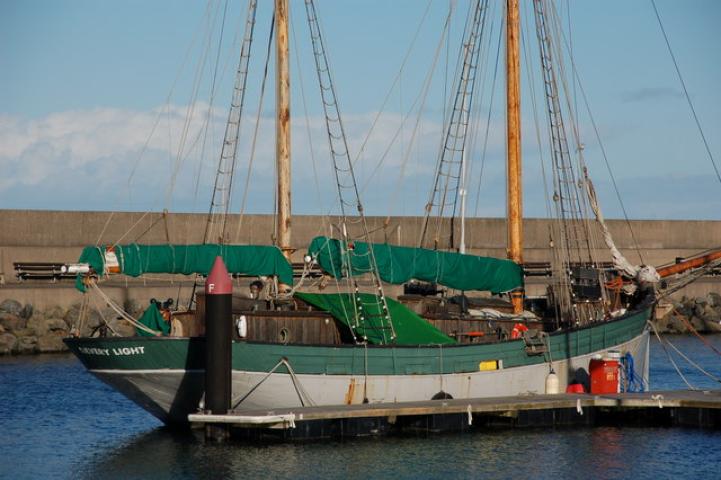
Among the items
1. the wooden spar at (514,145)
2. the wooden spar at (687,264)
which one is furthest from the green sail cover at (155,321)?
the wooden spar at (687,264)

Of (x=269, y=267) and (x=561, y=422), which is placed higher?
(x=269, y=267)

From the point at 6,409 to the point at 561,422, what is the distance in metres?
15.3

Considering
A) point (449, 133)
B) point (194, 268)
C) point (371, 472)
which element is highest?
point (449, 133)

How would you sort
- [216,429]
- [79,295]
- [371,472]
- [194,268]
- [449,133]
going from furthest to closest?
[79,295] < [449,133] < [194,268] < [216,429] < [371,472]

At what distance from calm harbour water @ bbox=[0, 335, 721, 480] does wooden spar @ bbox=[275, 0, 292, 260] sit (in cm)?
652

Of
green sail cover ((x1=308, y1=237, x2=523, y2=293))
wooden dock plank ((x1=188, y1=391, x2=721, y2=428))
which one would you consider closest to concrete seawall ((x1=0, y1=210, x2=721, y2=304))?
green sail cover ((x1=308, y1=237, x2=523, y2=293))

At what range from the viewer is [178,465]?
29.2 metres

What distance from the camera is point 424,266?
36.9 metres

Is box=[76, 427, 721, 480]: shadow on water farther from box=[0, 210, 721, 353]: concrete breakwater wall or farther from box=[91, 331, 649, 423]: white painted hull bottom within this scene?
box=[0, 210, 721, 353]: concrete breakwater wall

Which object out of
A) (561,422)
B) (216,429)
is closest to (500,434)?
(561,422)

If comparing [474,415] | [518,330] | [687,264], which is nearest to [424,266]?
[518,330]

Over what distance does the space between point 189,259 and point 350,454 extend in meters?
6.88

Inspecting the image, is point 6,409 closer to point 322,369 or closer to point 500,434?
point 322,369

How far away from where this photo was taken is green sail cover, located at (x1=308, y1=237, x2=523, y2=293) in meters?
35.3
